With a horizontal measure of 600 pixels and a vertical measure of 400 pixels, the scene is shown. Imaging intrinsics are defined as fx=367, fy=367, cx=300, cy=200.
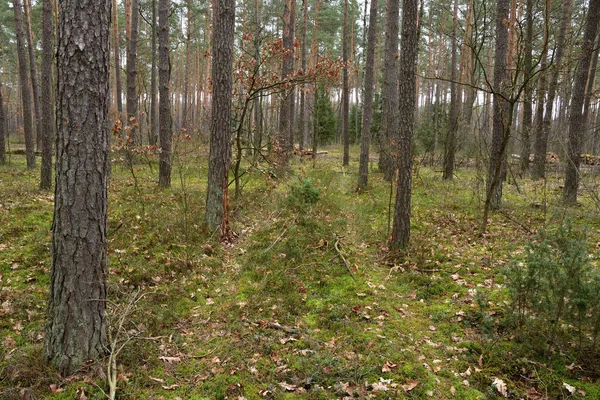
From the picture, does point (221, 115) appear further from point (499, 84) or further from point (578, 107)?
point (578, 107)

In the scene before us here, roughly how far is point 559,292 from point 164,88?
33.3 ft

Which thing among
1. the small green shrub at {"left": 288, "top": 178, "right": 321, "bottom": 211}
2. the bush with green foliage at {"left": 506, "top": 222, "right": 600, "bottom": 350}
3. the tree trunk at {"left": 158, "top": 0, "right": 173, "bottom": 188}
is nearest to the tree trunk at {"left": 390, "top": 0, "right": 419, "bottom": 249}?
the small green shrub at {"left": 288, "top": 178, "right": 321, "bottom": 211}

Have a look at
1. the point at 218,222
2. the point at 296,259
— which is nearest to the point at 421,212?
the point at 296,259

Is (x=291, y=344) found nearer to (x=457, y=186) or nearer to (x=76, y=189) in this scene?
(x=76, y=189)

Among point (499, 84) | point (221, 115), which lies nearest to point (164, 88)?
point (221, 115)

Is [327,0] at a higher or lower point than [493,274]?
higher

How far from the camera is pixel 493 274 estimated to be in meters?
5.74

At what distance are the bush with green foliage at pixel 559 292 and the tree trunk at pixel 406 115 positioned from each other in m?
2.57

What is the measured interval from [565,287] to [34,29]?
3186cm

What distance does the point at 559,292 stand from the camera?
3.70m

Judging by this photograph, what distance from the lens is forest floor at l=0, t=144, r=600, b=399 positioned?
3.46 meters

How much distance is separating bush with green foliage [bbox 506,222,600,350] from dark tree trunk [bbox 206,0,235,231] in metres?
5.38

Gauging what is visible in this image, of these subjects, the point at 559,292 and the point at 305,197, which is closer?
the point at 559,292

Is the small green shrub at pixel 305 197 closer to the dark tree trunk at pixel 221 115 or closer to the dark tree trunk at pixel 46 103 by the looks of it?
the dark tree trunk at pixel 221 115
